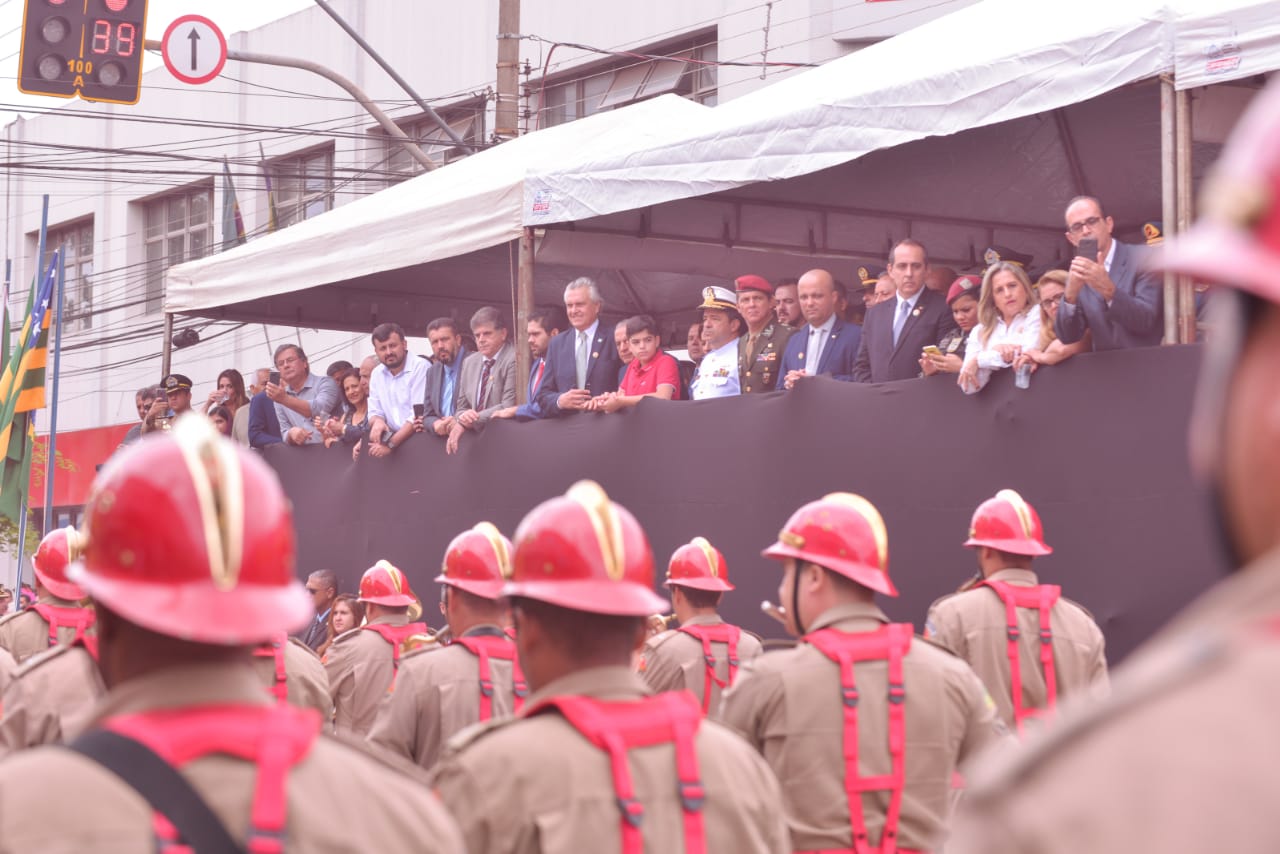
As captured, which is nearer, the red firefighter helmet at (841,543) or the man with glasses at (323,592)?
the red firefighter helmet at (841,543)

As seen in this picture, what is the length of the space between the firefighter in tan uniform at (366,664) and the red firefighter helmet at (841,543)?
462cm

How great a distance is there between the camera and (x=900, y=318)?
10328 mm

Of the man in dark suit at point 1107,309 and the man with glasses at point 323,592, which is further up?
the man in dark suit at point 1107,309

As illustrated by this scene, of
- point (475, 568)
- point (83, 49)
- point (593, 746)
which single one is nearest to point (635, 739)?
point (593, 746)

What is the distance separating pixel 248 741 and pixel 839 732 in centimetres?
349

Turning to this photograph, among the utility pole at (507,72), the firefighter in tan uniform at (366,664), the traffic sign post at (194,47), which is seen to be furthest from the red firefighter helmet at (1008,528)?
the traffic sign post at (194,47)

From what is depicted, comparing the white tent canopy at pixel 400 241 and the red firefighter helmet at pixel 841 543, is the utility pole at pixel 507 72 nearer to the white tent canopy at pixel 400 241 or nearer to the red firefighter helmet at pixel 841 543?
the white tent canopy at pixel 400 241

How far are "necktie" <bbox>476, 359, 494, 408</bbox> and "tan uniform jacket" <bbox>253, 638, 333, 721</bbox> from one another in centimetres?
491

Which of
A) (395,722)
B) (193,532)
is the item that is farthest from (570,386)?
(193,532)

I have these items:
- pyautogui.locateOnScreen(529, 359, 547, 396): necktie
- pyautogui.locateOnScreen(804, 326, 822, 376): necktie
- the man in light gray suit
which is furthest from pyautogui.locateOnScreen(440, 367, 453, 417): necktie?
pyautogui.locateOnScreen(804, 326, 822, 376): necktie

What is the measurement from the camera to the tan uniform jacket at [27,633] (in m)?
8.77

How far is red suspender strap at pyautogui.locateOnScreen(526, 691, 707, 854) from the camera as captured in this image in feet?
11.8

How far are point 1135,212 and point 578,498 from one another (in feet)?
32.9

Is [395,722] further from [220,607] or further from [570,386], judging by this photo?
[570,386]
